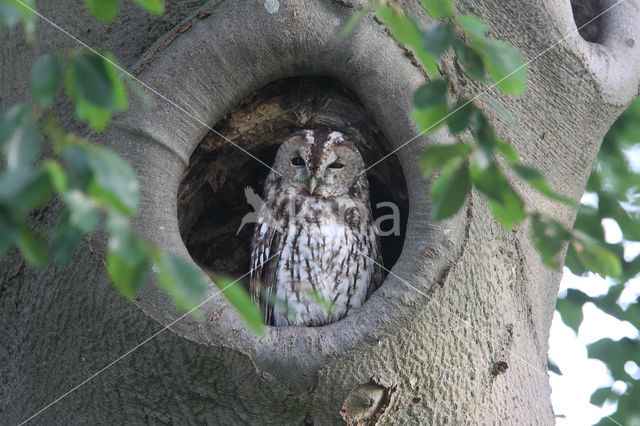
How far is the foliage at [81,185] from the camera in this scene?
683 millimetres

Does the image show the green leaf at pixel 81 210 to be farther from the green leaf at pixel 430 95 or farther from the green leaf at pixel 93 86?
the green leaf at pixel 430 95

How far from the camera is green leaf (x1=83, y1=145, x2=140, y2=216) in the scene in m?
0.70

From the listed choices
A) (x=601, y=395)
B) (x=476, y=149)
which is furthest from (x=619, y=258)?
(x=476, y=149)

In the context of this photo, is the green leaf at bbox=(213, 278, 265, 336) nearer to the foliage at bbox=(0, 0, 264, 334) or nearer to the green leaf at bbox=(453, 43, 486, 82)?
the foliage at bbox=(0, 0, 264, 334)

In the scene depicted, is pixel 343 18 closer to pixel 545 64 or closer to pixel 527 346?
pixel 545 64

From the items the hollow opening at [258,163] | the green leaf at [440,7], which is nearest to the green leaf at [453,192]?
the green leaf at [440,7]

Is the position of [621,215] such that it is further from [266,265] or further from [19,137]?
[19,137]

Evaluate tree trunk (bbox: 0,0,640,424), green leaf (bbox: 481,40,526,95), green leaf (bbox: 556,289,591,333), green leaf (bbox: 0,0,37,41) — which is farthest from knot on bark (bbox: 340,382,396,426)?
green leaf (bbox: 556,289,591,333)

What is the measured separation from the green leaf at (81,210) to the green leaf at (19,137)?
8cm

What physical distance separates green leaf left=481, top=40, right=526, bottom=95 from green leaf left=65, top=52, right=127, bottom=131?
489 millimetres

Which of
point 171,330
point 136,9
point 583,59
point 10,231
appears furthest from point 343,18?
point 10,231

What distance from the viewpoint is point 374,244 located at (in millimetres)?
2543

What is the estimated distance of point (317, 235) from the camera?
2.49m

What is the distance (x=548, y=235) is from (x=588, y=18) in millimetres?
1793
